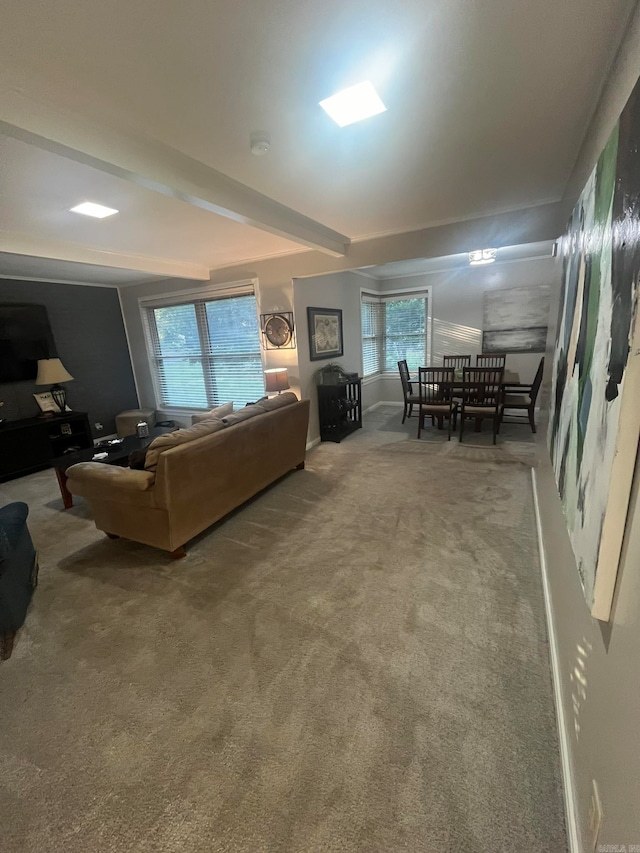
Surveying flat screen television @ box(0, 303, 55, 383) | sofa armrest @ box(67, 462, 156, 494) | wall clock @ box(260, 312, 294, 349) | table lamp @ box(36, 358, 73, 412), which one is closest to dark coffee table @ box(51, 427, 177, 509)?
sofa armrest @ box(67, 462, 156, 494)

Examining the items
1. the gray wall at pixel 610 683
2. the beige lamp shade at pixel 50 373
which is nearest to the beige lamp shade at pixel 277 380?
the beige lamp shade at pixel 50 373

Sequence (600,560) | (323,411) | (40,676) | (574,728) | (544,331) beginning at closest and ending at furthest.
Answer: (600,560), (574,728), (40,676), (323,411), (544,331)

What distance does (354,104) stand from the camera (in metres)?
1.52

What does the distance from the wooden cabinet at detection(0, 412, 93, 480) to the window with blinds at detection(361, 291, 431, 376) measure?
14.7ft

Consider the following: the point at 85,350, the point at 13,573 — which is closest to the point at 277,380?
the point at 13,573

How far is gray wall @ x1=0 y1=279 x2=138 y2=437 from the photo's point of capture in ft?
14.5

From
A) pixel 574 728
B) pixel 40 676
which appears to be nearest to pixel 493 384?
pixel 574 728

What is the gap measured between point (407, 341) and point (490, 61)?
5359 mm

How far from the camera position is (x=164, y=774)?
1234 mm

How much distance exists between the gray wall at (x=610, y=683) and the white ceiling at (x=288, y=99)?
0.33 metres

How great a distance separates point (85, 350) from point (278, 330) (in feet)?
10.2

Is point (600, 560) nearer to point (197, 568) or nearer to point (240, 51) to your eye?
point (240, 51)

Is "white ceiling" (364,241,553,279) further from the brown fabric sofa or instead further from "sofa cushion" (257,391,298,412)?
the brown fabric sofa

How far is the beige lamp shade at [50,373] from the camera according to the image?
424cm
